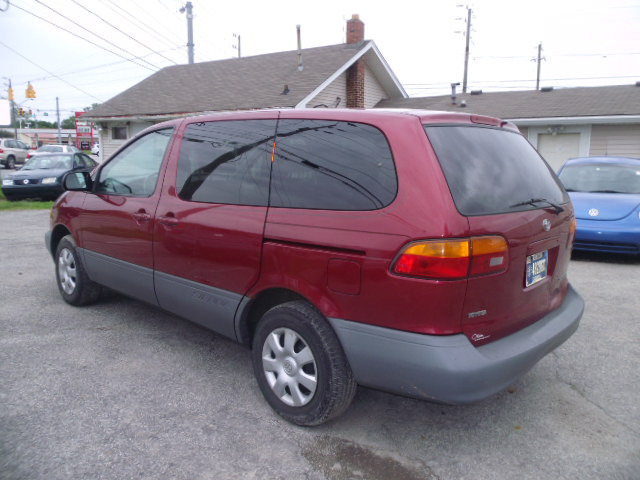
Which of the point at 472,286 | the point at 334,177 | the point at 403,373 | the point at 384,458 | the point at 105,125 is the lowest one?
the point at 384,458

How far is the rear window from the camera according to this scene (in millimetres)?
2403

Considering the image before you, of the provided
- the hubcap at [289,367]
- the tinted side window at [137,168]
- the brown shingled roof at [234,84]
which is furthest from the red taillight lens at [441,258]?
the brown shingled roof at [234,84]

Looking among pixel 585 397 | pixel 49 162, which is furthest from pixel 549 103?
pixel 585 397

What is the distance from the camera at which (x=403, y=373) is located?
2.34 metres

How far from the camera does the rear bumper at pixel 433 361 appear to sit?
2.26 m

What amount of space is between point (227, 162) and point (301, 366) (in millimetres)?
1370

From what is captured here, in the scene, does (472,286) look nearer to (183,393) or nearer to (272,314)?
(272,314)

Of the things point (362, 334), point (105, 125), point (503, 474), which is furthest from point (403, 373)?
point (105, 125)

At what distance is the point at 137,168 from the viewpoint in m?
3.98

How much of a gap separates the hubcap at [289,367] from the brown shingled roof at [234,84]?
40.2ft

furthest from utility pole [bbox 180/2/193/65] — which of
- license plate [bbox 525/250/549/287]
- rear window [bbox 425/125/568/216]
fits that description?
license plate [bbox 525/250/549/287]

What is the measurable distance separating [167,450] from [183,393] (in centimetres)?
61

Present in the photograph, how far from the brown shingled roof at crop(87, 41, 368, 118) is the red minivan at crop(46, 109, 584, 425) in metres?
11.7

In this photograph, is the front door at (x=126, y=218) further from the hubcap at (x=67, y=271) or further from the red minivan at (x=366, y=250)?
the hubcap at (x=67, y=271)
